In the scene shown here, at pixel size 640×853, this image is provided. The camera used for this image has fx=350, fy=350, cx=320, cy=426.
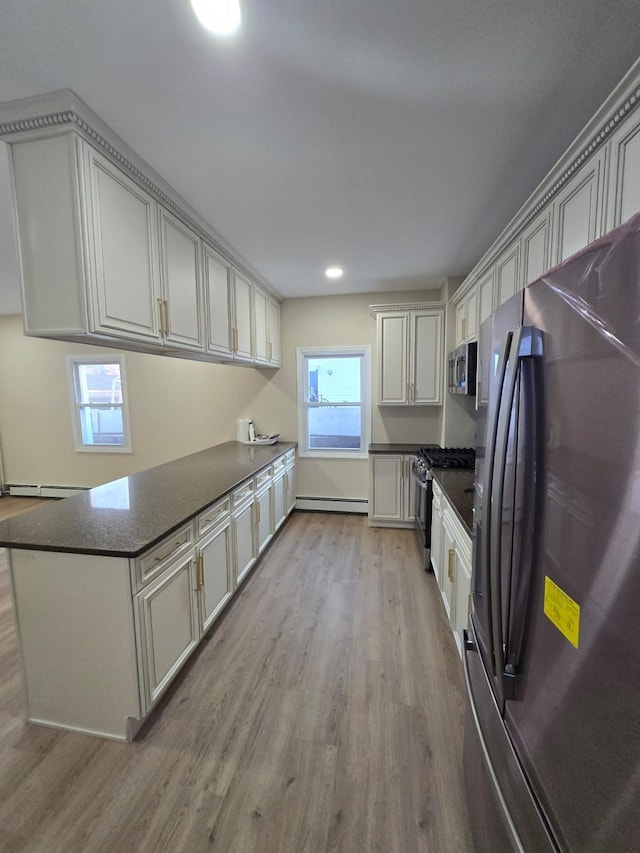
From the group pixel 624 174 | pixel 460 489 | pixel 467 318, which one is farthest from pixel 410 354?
pixel 624 174

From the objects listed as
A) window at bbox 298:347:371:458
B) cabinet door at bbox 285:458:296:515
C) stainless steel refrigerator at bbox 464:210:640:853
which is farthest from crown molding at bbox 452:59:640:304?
cabinet door at bbox 285:458:296:515

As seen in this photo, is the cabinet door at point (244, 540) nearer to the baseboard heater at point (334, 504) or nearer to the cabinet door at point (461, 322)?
the baseboard heater at point (334, 504)

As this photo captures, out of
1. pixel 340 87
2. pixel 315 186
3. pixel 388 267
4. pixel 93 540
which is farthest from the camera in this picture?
pixel 388 267

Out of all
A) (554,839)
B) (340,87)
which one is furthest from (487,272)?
(554,839)

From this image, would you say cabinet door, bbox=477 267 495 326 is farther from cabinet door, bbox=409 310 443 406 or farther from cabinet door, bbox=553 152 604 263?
cabinet door, bbox=409 310 443 406

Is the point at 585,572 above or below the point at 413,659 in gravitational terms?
above

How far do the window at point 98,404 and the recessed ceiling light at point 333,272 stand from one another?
121 inches

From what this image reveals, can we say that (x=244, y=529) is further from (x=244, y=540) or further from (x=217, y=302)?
(x=217, y=302)

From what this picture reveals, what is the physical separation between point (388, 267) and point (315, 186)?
4.96 feet

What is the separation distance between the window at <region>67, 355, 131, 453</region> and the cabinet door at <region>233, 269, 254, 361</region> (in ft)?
7.79

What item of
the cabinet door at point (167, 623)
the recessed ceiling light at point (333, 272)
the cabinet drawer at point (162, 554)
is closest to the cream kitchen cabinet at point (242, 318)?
the recessed ceiling light at point (333, 272)

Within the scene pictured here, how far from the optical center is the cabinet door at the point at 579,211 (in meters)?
1.24

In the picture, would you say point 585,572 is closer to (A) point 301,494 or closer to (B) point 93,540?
(B) point 93,540

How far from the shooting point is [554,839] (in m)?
0.67
